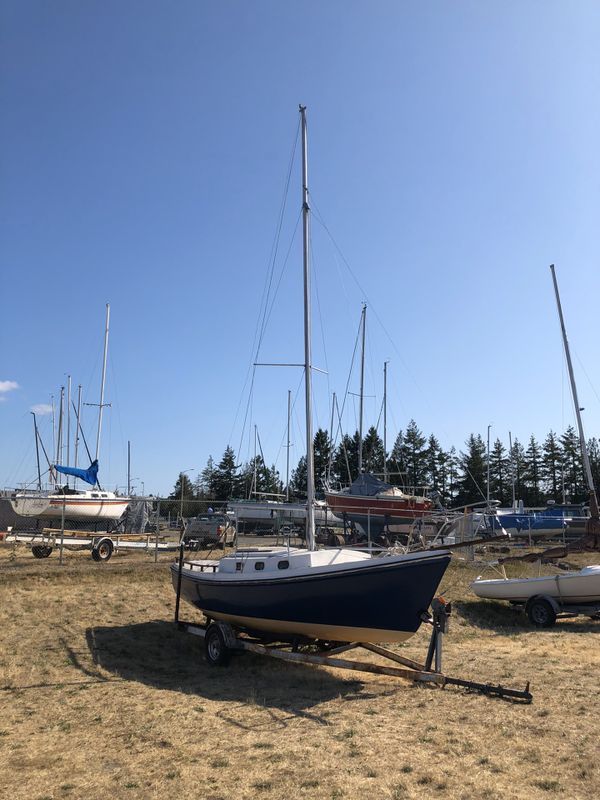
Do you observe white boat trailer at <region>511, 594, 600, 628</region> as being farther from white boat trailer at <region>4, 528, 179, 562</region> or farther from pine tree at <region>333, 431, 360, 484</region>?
pine tree at <region>333, 431, 360, 484</region>

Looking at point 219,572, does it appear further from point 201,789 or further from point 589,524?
point 589,524

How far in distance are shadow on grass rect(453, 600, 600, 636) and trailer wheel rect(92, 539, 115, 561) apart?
428 inches

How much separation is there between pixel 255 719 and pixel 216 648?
3.36m

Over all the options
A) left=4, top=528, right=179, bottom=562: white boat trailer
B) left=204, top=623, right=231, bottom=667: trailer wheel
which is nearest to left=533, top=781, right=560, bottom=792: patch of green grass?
left=204, top=623, right=231, bottom=667: trailer wheel

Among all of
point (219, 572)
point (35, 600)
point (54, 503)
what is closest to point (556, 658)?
point (219, 572)

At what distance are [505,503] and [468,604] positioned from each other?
70293 mm

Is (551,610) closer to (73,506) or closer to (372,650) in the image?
(372,650)

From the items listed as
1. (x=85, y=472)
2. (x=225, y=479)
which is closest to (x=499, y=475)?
(x=225, y=479)

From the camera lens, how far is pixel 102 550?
20.0 meters

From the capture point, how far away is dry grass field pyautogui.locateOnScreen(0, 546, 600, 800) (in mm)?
6137

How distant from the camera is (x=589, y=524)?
16.8 meters

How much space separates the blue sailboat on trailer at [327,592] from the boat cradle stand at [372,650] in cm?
25

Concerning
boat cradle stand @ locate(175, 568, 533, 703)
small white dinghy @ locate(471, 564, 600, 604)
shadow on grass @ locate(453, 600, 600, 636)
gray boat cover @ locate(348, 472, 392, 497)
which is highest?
gray boat cover @ locate(348, 472, 392, 497)

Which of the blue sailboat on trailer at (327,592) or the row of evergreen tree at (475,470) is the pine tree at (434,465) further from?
the blue sailboat on trailer at (327,592)
